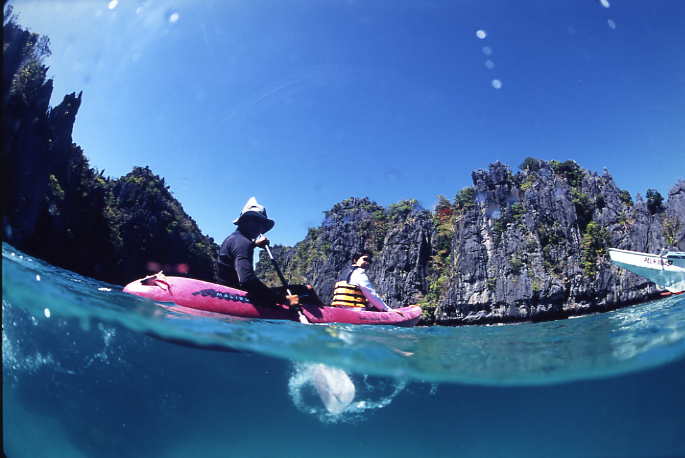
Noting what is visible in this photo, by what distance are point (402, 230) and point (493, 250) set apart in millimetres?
14499

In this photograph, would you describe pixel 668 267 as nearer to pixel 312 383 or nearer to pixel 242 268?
pixel 312 383

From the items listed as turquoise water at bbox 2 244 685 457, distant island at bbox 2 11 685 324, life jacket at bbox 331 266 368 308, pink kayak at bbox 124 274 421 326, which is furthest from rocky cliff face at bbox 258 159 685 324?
pink kayak at bbox 124 274 421 326

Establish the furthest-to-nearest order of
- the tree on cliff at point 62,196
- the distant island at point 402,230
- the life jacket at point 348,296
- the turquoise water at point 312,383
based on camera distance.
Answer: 1. the life jacket at point 348,296
2. the turquoise water at point 312,383
3. the distant island at point 402,230
4. the tree on cliff at point 62,196

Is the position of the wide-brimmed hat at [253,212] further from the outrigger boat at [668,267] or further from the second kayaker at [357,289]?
the outrigger boat at [668,267]

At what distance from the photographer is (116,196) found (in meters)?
10.4

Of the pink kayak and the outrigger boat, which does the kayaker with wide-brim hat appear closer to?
the pink kayak

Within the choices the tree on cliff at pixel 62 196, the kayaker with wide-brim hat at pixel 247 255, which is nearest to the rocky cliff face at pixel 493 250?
the tree on cliff at pixel 62 196

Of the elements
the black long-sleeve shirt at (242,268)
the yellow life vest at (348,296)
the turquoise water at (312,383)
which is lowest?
the turquoise water at (312,383)

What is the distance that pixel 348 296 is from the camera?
24.3 feet

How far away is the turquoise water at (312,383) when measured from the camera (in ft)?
22.1

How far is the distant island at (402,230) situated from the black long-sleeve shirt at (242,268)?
0.79 metres

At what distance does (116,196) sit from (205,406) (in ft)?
29.0

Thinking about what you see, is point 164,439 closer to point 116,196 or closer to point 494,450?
point 116,196

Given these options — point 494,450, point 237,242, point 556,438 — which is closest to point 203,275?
point 237,242
